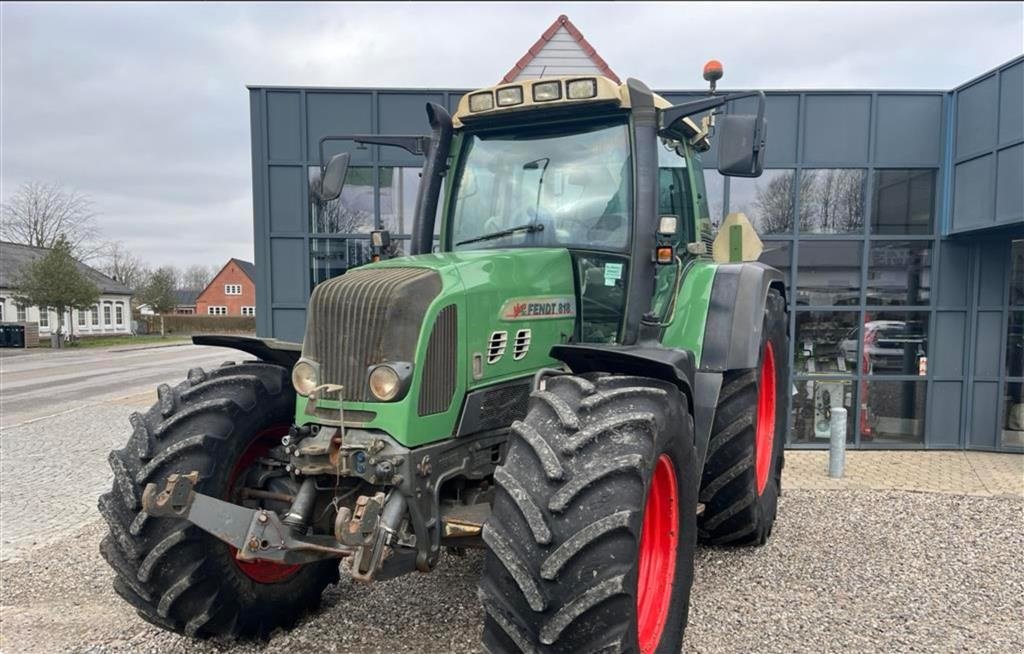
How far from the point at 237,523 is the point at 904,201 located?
8.43m

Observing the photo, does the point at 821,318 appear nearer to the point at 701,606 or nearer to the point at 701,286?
the point at 701,286

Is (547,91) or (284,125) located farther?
(284,125)

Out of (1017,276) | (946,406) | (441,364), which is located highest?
(1017,276)

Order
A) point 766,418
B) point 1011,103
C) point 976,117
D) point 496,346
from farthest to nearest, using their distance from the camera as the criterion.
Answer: point 976,117
point 1011,103
point 766,418
point 496,346

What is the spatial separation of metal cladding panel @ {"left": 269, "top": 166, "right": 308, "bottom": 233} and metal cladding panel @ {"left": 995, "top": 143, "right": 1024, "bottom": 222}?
7865 millimetres

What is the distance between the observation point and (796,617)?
372 centimetres

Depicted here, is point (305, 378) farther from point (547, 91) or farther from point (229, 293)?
point (229, 293)

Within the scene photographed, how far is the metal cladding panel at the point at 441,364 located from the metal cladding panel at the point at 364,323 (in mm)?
85

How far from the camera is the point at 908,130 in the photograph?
819cm

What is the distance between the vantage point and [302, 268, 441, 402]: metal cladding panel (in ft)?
9.18

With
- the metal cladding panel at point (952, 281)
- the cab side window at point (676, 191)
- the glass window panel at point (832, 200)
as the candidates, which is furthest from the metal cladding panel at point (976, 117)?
the cab side window at point (676, 191)

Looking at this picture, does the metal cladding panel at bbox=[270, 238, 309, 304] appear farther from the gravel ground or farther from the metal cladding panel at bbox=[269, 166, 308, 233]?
the gravel ground

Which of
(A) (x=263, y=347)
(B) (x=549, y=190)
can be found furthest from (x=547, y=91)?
(A) (x=263, y=347)

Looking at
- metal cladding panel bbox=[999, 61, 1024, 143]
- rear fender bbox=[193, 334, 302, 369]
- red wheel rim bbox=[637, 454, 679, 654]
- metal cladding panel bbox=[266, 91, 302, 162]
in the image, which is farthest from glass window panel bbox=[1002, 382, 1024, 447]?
metal cladding panel bbox=[266, 91, 302, 162]
